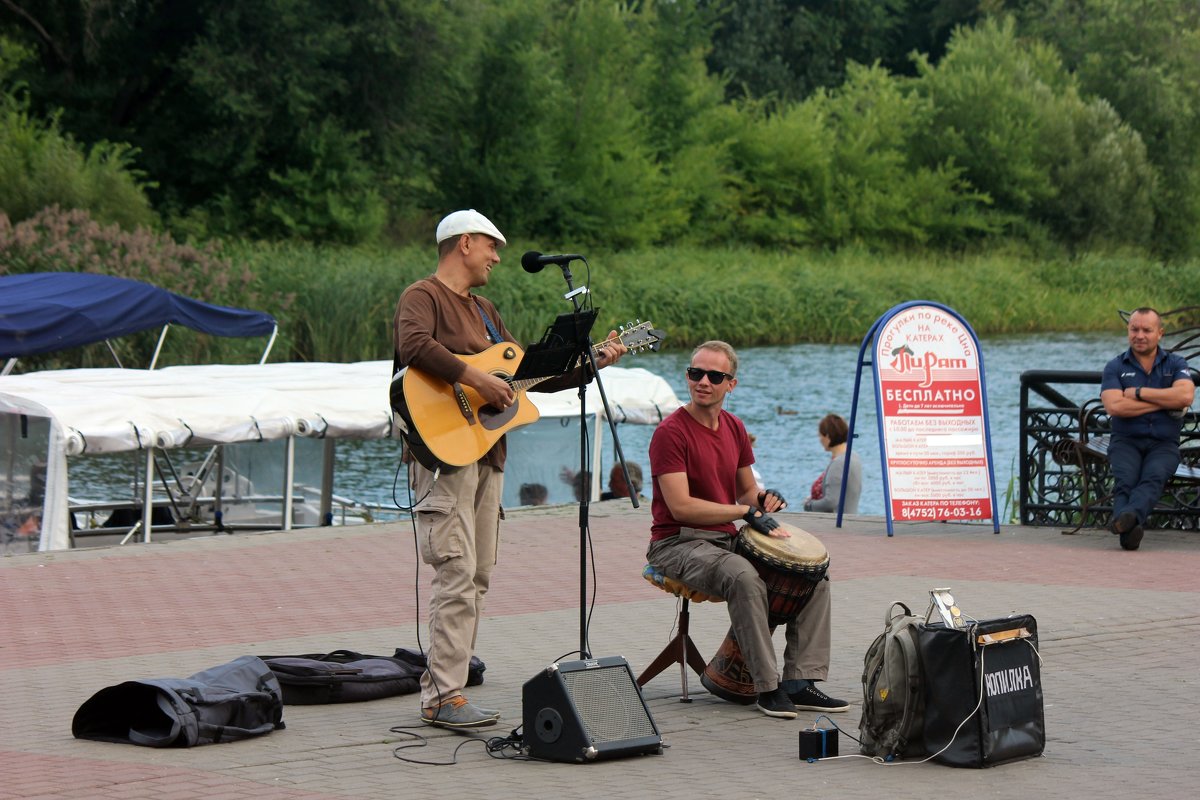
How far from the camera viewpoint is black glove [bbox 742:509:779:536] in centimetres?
732

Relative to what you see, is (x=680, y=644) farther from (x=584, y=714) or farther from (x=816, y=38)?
(x=816, y=38)

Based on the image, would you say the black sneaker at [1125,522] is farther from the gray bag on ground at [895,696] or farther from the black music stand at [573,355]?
the black music stand at [573,355]

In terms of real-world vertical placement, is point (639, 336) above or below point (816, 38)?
below

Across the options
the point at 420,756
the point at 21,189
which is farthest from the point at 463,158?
the point at 420,756

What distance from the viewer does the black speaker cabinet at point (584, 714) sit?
641 centimetres

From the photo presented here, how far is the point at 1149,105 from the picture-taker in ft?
221

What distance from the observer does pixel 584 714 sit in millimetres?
6461

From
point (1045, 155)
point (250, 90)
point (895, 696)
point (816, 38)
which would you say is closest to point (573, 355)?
point (895, 696)

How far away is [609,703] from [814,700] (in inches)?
46.7

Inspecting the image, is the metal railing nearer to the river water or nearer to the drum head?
the river water

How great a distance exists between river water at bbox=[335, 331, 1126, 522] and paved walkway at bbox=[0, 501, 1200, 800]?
13.4 feet

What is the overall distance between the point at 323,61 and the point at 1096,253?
29.4m

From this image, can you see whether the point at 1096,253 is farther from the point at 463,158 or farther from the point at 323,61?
the point at 323,61

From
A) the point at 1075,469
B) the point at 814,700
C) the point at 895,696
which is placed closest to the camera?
the point at 895,696
